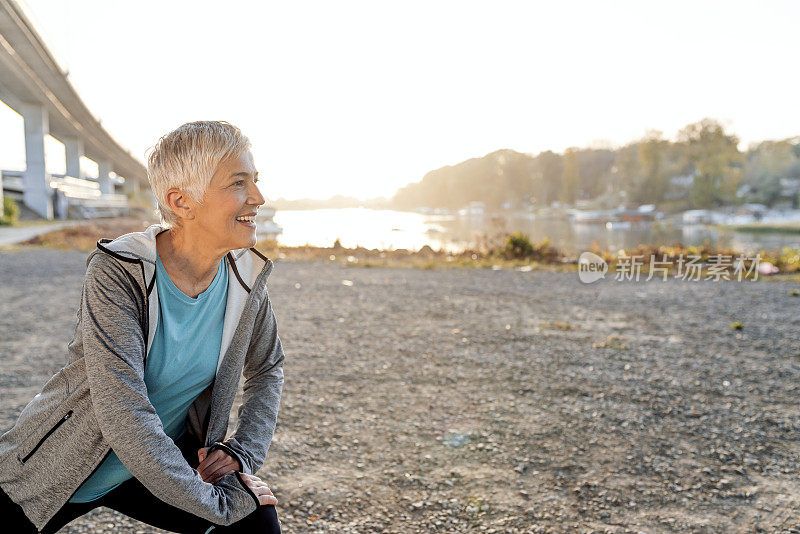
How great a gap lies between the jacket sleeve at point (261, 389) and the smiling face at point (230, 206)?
243 mm

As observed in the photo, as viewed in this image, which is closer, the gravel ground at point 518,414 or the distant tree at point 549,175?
the gravel ground at point 518,414

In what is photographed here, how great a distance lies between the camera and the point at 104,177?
4844 centimetres

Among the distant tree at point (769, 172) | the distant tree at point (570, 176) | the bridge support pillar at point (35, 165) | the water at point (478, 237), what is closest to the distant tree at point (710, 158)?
the distant tree at point (769, 172)

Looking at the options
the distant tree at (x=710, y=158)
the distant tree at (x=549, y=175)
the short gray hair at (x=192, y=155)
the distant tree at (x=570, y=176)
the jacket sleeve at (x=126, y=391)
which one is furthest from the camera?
the distant tree at (x=549, y=175)

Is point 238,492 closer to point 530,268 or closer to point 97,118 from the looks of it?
point 530,268

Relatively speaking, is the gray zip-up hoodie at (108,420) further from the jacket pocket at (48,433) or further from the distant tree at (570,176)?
the distant tree at (570,176)

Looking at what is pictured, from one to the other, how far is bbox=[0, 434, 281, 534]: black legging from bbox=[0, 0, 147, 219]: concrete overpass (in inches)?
613

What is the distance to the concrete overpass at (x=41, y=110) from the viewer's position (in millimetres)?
19062

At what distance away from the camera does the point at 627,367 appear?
14.5 feet

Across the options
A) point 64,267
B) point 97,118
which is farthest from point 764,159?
point 64,267

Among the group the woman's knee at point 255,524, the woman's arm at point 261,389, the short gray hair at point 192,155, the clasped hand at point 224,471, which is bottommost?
the woman's knee at point 255,524

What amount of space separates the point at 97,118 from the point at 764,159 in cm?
Result: 6162

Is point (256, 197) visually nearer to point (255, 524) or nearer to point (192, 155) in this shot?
point (192, 155)

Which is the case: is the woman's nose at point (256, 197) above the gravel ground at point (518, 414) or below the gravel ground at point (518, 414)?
above
